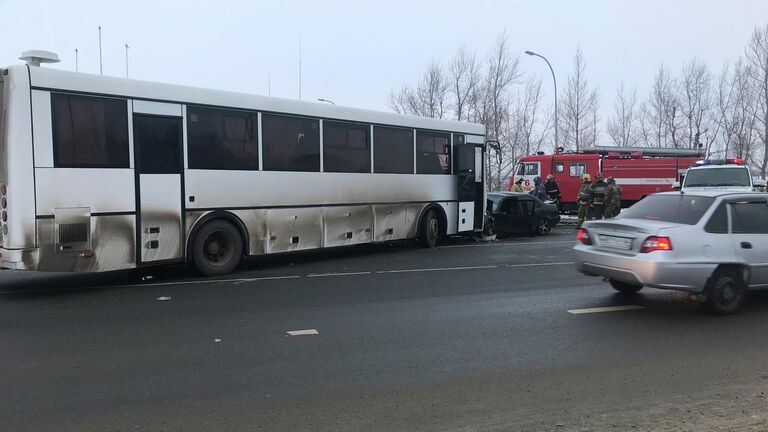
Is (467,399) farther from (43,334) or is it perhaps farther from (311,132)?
(311,132)

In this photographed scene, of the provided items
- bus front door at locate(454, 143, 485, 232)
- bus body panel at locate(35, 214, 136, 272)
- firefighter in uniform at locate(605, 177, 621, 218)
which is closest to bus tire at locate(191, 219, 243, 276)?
bus body panel at locate(35, 214, 136, 272)

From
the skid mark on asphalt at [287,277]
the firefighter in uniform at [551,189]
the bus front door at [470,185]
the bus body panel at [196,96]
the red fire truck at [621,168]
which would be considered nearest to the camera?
the bus body panel at [196,96]

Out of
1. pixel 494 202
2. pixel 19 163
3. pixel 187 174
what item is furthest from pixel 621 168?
pixel 19 163

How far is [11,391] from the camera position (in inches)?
188

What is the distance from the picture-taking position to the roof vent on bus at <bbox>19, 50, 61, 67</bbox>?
28.1 ft

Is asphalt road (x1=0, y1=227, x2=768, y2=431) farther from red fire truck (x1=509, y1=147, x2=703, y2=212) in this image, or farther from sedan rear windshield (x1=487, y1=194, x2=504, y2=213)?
red fire truck (x1=509, y1=147, x2=703, y2=212)

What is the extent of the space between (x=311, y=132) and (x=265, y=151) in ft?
3.86

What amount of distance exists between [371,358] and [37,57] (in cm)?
658

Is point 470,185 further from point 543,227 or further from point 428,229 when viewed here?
point 543,227

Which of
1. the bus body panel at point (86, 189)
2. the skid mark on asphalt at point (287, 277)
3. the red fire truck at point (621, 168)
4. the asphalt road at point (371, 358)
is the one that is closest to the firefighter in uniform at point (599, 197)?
the red fire truck at point (621, 168)

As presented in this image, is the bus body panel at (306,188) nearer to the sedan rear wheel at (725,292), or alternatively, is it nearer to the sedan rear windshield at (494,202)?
the sedan rear windshield at (494,202)

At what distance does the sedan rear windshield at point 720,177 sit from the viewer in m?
17.7

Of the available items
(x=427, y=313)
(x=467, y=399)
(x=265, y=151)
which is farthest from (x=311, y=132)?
(x=467, y=399)

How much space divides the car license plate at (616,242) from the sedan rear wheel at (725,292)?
105 centimetres
